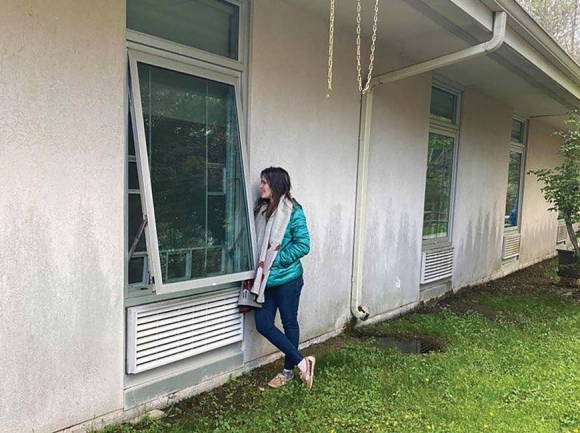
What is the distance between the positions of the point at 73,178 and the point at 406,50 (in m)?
3.84

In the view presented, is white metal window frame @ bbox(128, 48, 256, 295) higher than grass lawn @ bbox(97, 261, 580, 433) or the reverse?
higher

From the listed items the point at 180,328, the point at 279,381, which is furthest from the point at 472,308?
the point at 180,328

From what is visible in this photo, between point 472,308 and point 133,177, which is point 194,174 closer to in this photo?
point 133,177

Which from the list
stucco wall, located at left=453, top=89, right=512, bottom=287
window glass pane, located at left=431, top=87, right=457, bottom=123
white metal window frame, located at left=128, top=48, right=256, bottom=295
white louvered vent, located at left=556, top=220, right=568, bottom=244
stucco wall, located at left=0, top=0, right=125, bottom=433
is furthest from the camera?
white louvered vent, located at left=556, top=220, right=568, bottom=244

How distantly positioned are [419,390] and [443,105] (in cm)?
419

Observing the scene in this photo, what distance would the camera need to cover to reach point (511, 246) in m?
8.90

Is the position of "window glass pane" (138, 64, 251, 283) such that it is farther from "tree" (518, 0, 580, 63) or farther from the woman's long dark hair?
"tree" (518, 0, 580, 63)

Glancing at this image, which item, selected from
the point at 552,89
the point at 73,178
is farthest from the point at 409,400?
the point at 552,89

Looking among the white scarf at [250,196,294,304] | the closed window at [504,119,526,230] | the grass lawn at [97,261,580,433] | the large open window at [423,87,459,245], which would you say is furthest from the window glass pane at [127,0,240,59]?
the closed window at [504,119,526,230]

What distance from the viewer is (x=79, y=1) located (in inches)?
97.7

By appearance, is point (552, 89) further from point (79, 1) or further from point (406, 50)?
point (79, 1)

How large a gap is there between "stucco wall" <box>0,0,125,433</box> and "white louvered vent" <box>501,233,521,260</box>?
7.47m

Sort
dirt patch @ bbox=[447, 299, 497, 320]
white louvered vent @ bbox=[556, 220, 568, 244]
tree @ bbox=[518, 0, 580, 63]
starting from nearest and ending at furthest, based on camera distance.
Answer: dirt patch @ bbox=[447, 299, 497, 320] → white louvered vent @ bbox=[556, 220, 568, 244] → tree @ bbox=[518, 0, 580, 63]

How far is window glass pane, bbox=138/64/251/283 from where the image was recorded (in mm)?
2979
